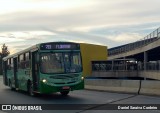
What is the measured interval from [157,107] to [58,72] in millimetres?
6304

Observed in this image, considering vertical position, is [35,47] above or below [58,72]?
above

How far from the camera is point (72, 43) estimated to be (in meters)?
20.9

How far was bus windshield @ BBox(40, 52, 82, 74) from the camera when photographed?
786 inches

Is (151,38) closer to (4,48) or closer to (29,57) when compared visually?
(29,57)

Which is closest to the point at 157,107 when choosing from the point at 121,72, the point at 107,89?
the point at 107,89

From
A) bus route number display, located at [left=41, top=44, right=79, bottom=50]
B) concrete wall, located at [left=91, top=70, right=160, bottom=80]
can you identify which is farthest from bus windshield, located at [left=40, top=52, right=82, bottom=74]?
concrete wall, located at [left=91, top=70, right=160, bottom=80]

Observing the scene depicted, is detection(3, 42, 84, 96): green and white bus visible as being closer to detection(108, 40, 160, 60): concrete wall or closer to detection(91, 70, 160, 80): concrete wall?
detection(91, 70, 160, 80): concrete wall

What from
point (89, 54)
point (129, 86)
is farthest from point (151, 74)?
point (129, 86)

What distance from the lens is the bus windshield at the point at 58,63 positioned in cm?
1997

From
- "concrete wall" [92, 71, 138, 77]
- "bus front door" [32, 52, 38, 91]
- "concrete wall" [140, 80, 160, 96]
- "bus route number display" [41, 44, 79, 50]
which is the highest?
"bus route number display" [41, 44, 79, 50]

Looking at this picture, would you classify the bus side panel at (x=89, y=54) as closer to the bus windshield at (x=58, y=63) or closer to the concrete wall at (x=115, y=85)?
the concrete wall at (x=115, y=85)

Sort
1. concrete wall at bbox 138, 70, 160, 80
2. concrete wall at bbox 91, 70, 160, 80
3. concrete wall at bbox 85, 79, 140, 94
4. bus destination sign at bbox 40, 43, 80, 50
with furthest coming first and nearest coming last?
→ concrete wall at bbox 91, 70, 160, 80 < concrete wall at bbox 138, 70, 160, 80 < concrete wall at bbox 85, 79, 140, 94 < bus destination sign at bbox 40, 43, 80, 50

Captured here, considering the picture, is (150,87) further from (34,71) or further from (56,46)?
(34,71)

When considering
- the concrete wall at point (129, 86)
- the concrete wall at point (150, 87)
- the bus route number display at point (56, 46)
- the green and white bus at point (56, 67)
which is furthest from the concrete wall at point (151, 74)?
the bus route number display at point (56, 46)
